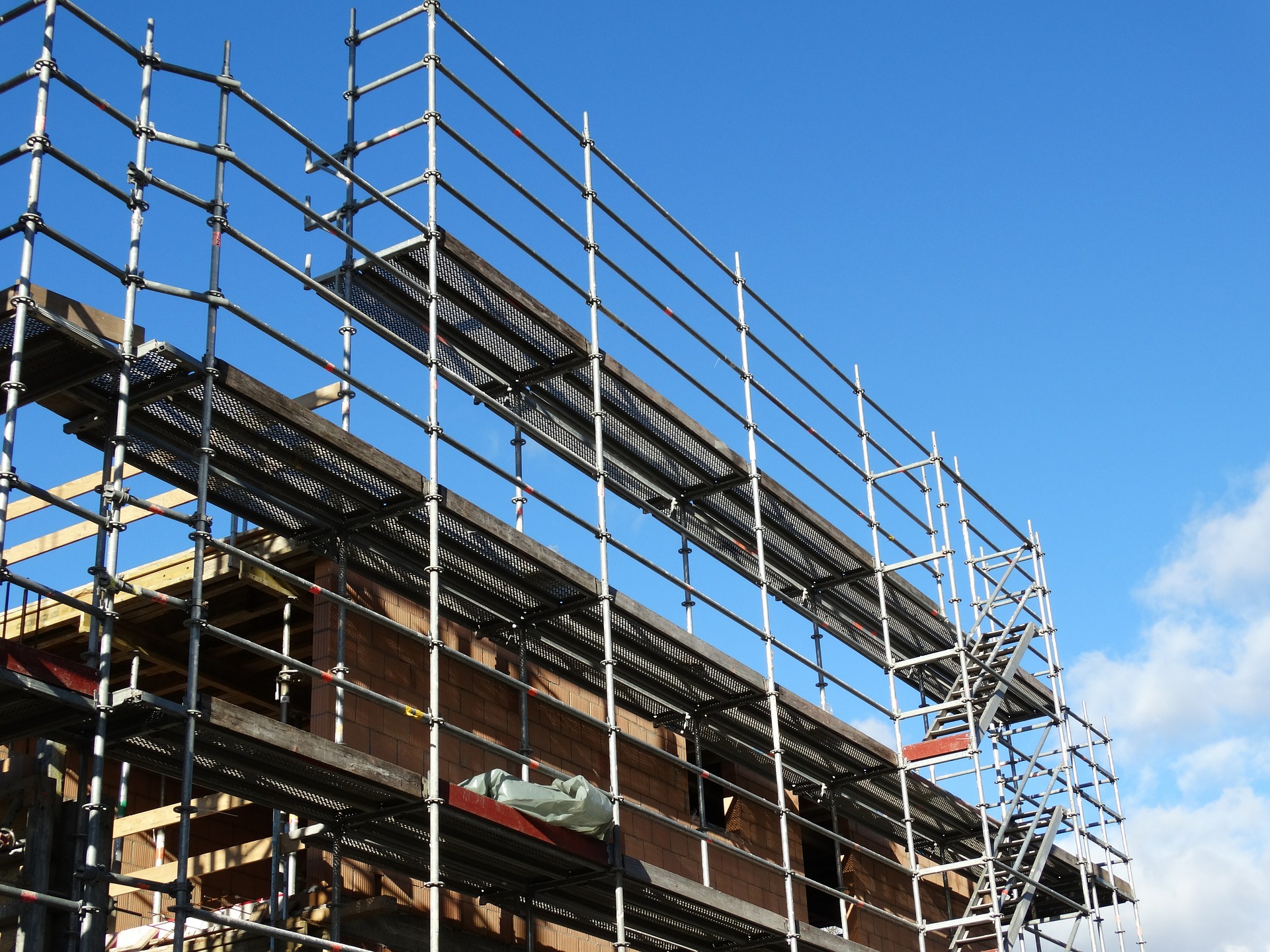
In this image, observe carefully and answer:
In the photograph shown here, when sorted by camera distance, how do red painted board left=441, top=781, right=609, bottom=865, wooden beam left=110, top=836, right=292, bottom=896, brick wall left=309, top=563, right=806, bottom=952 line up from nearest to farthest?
1. red painted board left=441, top=781, right=609, bottom=865
2. wooden beam left=110, top=836, right=292, bottom=896
3. brick wall left=309, top=563, right=806, bottom=952

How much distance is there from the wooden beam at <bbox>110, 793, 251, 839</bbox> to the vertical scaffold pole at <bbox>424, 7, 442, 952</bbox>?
5.06ft

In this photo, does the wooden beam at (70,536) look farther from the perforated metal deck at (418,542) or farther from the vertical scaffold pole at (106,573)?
the vertical scaffold pole at (106,573)

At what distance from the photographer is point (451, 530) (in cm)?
1352

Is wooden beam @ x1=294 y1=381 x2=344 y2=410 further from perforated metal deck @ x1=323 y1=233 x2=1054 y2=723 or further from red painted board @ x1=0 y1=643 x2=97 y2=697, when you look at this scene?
red painted board @ x1=0 y1=643 x2=97 y2=697

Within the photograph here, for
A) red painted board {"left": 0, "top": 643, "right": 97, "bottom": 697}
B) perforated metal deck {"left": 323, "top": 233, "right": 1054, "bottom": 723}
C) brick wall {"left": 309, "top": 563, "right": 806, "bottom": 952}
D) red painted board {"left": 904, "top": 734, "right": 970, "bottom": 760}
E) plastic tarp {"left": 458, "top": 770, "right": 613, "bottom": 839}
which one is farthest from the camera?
red painted board {"left": 904, "top": 734, "right": 970, "bottom": 760}

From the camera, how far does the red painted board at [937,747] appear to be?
1992 centimetres

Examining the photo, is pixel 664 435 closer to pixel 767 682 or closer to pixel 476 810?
pixel 767 682

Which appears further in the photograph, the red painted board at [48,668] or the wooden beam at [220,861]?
the wooden beam at [220,861]

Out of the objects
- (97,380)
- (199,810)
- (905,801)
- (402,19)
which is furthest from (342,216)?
(905,801)

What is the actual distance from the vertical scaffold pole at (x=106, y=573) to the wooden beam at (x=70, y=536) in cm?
386

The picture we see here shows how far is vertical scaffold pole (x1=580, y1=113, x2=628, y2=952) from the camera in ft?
43.6

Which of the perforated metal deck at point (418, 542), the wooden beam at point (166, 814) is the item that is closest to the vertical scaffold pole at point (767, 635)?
the perforated metal deck at point (418, 542)

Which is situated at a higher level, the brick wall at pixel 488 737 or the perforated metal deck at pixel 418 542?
the perforated metal deck at pixel 418 542

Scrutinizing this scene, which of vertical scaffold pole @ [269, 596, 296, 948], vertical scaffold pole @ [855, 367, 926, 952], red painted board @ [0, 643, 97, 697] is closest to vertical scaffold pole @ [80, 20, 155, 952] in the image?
red painted board @ [0, 643, 97, 697]
